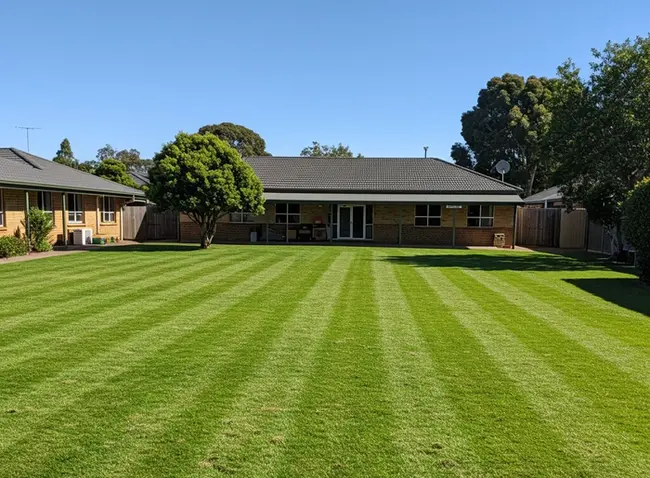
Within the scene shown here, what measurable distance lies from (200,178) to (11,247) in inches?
278

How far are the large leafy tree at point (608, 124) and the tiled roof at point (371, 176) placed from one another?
1032 cm

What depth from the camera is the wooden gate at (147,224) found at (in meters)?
28.3

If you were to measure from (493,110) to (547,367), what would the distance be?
143ft

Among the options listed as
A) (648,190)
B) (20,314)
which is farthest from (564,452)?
(648,190)

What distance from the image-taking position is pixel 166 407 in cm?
421

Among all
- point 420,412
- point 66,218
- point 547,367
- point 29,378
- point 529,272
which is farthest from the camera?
point 66,218

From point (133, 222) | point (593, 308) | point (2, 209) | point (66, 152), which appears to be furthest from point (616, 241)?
point (66, 152)

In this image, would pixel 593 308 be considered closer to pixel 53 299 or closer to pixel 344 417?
pixel 344 417

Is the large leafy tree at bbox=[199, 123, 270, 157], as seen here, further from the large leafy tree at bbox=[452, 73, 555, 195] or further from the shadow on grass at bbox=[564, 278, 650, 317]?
the shadow on grass at bbox=[564, 278, 650, 317]

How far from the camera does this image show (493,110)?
4484 cm

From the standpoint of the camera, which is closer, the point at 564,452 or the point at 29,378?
the point at 564,452

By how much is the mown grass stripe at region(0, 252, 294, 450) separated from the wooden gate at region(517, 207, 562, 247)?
868 inches

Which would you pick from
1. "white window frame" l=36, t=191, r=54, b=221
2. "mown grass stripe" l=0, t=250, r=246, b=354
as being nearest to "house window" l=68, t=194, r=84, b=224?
"white window frame" l=36, t=191, r=54, b=221

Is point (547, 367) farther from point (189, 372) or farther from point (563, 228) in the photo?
point (563, 228)
